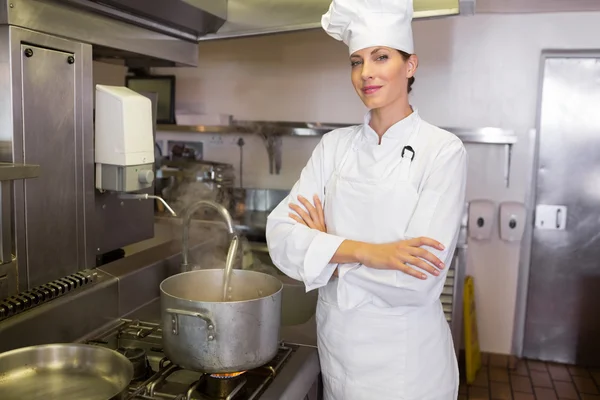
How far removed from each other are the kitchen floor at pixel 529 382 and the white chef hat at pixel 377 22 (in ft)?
8.01

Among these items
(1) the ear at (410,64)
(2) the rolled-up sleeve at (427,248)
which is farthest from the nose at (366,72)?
(2) the rolled-up sleeve at (427,248)

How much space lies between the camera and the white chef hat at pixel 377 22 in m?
1.68

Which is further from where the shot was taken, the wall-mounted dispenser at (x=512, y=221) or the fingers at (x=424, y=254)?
the wall-mounted dispenser at (x=512, y=221)

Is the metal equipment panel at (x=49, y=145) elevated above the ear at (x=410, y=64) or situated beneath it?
situated beneath

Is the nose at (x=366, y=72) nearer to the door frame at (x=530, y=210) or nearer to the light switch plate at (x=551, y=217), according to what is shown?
the door frame at (x=530, y=210)

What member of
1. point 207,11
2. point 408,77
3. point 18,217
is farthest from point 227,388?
point 207,11

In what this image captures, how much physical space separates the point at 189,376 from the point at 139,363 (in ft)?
0.45

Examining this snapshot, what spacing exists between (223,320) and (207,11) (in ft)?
4.14

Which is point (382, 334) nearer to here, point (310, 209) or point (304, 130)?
point (310, 209)

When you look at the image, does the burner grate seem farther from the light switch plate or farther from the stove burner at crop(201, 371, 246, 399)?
the light switch plate

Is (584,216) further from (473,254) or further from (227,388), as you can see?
(227,388)

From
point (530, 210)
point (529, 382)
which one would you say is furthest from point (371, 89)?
point (529, 382)

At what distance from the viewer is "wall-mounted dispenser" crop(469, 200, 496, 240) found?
3699 mm

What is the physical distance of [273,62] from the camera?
165 inches
